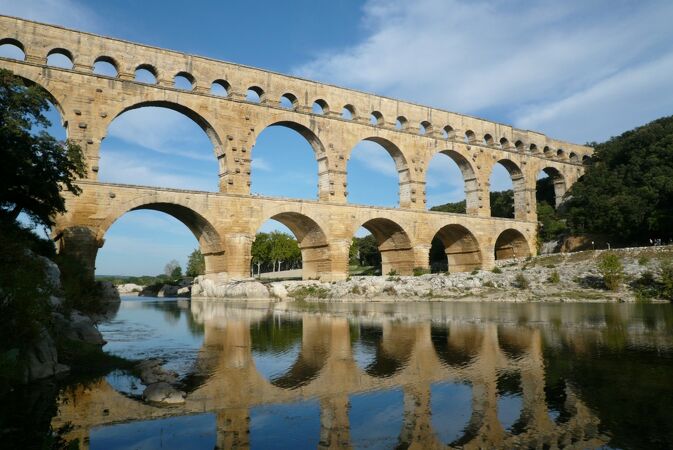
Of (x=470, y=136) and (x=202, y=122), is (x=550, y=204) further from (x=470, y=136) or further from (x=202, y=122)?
(x=202, y=122)

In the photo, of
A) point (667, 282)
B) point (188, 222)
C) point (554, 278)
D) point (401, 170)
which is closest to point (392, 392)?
point (667, 282)

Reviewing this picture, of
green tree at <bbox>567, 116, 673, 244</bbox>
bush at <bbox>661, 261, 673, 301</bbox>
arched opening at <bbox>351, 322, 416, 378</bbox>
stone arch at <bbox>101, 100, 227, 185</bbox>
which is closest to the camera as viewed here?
arched opening at <bbox>351, 322, 416, 378</bbox>

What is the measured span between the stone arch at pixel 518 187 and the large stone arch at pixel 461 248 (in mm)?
6543

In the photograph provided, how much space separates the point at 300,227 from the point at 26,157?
20.9 metres

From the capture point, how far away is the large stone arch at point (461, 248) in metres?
40.3

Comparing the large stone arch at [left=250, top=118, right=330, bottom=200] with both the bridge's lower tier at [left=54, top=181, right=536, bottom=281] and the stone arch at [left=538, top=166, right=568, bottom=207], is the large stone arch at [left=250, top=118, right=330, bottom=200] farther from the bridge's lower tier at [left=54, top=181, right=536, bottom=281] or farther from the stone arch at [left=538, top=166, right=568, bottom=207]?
the stone arch at [left=538, top=166, right=568, bottom=207]

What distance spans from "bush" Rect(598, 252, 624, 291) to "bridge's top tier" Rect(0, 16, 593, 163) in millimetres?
15417

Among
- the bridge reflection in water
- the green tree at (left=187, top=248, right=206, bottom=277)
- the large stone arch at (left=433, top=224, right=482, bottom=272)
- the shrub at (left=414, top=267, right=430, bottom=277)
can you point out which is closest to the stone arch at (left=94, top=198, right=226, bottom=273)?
the shrub at (left=414, top=267, right=430, bottom=277)

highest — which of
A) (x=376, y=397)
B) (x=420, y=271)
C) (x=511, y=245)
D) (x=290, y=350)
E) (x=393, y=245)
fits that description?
(x=511, y=245)

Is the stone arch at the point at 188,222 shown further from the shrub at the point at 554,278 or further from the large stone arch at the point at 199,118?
the shrub at the point at 554,278

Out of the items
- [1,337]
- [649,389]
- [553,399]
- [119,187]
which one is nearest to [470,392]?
[553,399]

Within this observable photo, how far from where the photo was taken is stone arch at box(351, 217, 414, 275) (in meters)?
36.6

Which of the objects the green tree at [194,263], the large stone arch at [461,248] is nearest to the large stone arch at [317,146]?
the large stone arch at [461,248]

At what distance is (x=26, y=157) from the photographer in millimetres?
14062
